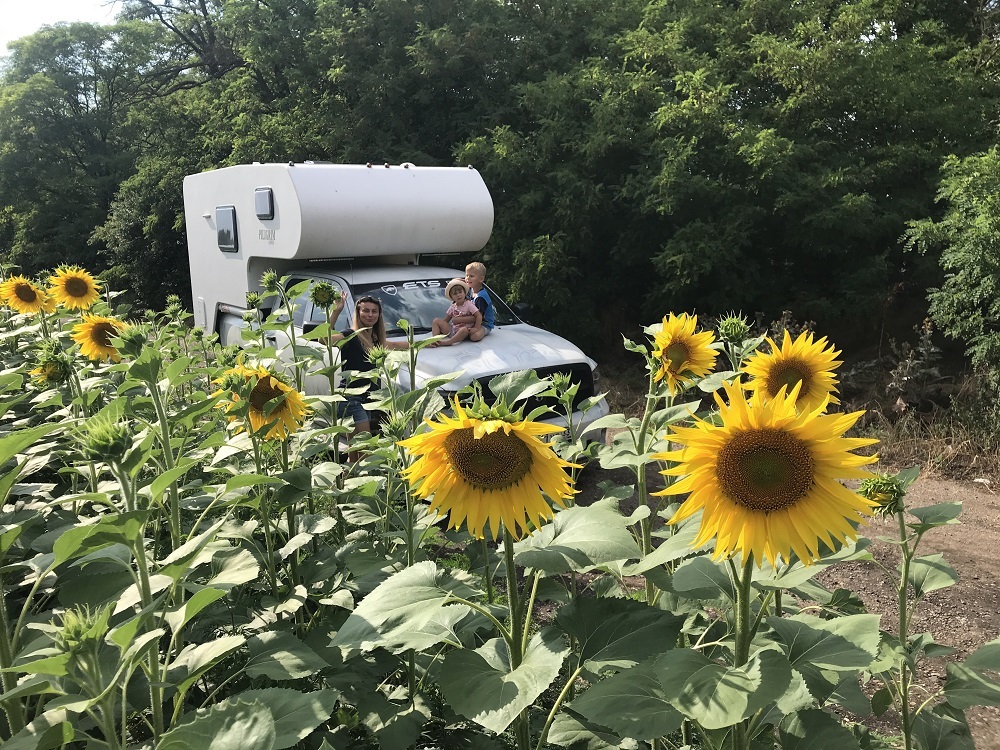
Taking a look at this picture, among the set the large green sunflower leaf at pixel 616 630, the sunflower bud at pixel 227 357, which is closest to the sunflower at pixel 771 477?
the large green sunflower leaf at pixel 616 630

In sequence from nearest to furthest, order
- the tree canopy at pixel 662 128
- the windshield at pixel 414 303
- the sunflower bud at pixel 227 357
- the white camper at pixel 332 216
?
the sunflower bud at pixel 227 357
the windshield at pixel 414 303
the white camper at pixel 332 216
the tree canopy at pixel 662 128

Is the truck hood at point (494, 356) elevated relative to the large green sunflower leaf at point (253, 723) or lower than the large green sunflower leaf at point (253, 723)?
lower

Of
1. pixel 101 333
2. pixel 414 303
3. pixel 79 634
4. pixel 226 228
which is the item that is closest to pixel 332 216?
pixel 414 303

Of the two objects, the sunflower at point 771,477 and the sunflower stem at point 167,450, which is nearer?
the sunflower at point 771,477

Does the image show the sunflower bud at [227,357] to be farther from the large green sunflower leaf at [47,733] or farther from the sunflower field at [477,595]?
the large green sunflower leaf at [47,733]

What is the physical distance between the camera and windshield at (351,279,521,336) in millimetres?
7125

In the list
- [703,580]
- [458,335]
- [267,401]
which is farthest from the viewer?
[458,335]

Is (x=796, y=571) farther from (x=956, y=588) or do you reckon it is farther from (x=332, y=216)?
(x=332, y=216)

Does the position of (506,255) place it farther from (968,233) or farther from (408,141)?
(968,233)

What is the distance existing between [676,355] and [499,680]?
1.44 m

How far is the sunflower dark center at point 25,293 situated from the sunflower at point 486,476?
13.6 ft

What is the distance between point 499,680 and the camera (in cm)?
151

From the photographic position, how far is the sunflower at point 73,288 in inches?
200

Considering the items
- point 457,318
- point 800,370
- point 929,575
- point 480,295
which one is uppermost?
point 800,370
